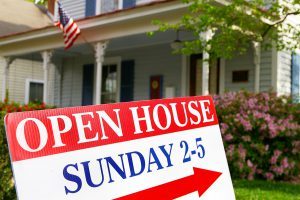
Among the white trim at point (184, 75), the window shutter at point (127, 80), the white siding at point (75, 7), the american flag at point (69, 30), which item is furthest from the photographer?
the white siding at point (75, 7)

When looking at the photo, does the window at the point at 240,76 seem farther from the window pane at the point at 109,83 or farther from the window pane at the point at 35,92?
the window pane at the point at 35,92

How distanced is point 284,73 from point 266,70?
0.55 m

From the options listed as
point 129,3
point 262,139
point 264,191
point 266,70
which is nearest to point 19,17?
point 129,3

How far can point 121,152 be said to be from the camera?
4.81 ft

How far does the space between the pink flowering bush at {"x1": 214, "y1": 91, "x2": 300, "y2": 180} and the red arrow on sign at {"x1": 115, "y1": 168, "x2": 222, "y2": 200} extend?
542 centimetres

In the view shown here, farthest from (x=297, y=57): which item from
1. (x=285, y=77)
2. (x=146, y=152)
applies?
(x=146, y=152)

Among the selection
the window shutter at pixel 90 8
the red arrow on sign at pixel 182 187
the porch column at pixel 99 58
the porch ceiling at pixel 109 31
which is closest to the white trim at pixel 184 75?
the porch ceiling at pixel 109 31

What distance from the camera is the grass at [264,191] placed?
5125 mm

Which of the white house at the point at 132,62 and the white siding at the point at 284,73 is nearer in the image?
the white house at the point at 132,62

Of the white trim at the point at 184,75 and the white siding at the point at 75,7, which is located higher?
the white siding at the point at 75,7

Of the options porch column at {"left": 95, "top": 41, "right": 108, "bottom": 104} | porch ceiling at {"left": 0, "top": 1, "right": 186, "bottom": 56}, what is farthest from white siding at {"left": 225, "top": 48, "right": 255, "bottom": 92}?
porch column at {"left": 95, "top": 41, "right": 108, "bottom": 104}

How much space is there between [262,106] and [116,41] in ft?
20.4

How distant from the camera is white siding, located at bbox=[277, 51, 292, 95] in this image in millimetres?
10547

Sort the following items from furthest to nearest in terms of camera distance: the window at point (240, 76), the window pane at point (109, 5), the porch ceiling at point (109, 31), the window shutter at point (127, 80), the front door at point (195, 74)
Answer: the window pane at point (109, 5) < the window shutter at point (127, 80) < the front door at point (195, 74) < the window at point (240, 76) < the porch ceiling at point (109, 31)
